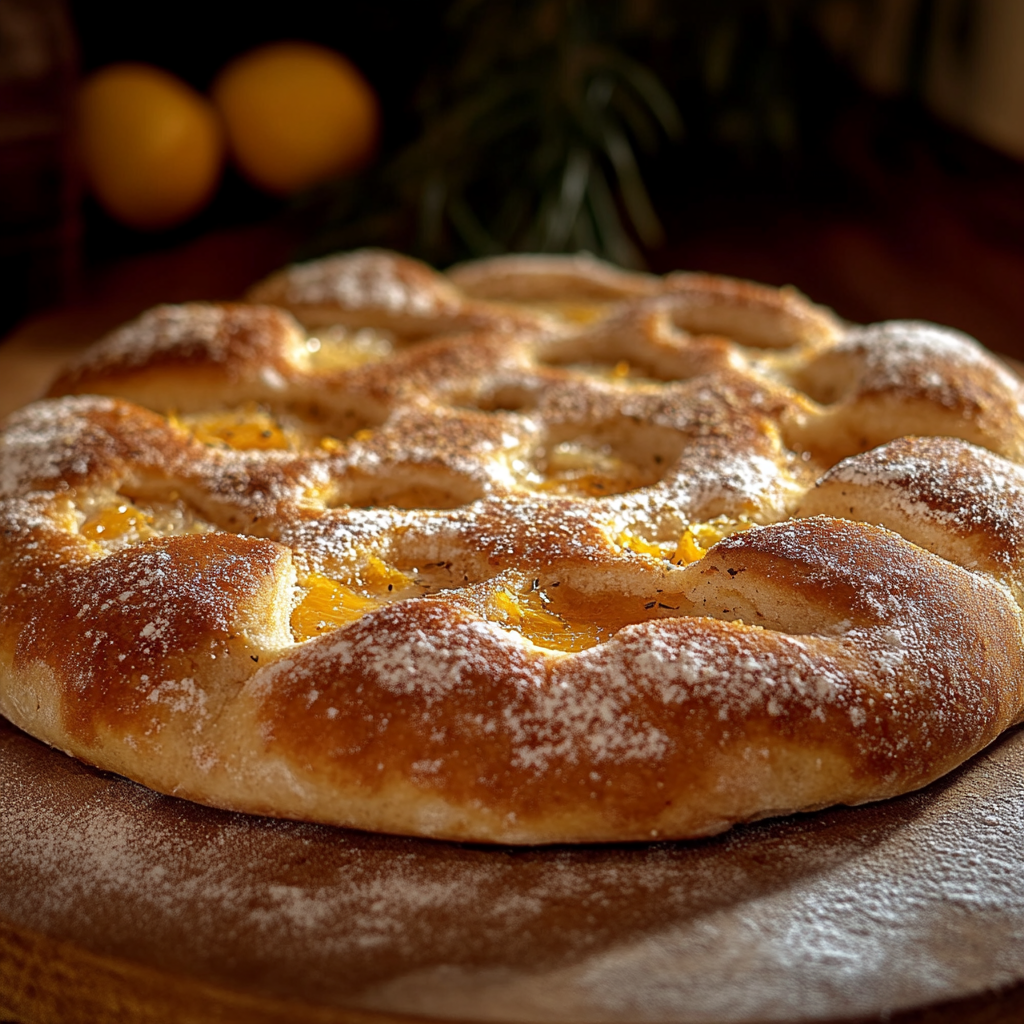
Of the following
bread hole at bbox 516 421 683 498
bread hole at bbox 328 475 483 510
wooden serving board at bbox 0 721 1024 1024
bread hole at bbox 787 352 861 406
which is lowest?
wooden serving board at bbox 0 721 1024 1024

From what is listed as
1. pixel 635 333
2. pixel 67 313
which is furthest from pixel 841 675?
pixel 67 313

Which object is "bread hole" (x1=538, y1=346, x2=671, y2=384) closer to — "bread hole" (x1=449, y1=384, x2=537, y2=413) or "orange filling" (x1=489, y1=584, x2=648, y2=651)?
"bread hole" (x1=449, y1=384, x2=537, y2=413)

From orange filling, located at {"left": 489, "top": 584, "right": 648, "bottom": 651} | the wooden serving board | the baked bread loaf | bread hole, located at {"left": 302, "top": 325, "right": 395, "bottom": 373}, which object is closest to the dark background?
bread hole, located at {"left": 302, "top": 325, "right": 395, "bottom": 373}

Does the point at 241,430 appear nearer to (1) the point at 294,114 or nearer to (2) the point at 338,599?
(2) the point at 338,599

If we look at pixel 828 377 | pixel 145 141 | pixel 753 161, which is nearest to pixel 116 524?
pixel 828 377

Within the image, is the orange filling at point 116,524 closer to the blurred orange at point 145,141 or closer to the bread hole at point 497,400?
the bread hole at point 497,400

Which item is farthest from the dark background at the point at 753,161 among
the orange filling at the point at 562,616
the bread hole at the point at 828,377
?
the orange filling at the point at 562,616

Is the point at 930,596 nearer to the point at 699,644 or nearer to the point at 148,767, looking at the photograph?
the point at 699,644
